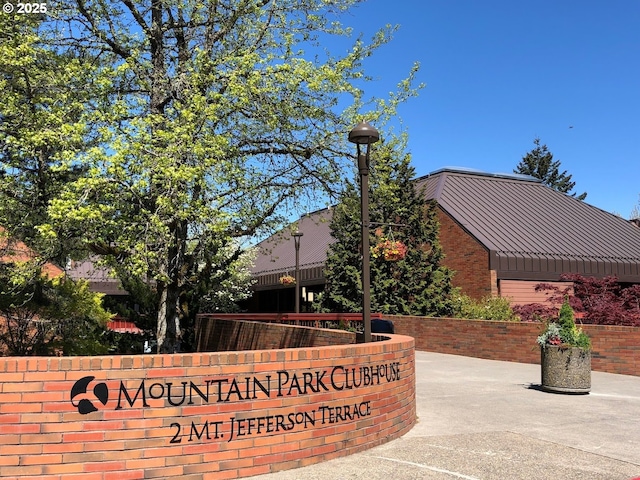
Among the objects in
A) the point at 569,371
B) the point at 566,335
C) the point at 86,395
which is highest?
the point at 566,335

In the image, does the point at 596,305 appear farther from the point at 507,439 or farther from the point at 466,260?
the point at 507,439

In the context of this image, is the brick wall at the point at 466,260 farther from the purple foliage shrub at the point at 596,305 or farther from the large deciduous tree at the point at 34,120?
the large deciduous tree at the point at 34,120

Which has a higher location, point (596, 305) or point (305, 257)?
point (305, 257)

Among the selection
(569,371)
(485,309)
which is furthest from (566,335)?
(485,309)

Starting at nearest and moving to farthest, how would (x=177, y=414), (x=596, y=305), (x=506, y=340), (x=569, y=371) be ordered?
(x=177, y=414) → (x=569, y=371) → (x=506, y=340) → (x=596, y=305)

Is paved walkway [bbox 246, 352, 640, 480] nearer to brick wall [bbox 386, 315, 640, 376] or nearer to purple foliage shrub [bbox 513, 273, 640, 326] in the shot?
brick wall [bbox 386, 315, 640, 376]

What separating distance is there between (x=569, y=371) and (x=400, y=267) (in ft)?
38.1

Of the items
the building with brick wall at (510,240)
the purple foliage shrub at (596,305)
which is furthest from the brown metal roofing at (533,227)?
the purple foliage shrub at (596,305)

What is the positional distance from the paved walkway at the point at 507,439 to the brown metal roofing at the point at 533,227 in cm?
1265

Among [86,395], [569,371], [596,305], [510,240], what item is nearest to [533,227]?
[510,240]

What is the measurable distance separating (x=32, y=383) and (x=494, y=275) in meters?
20.5

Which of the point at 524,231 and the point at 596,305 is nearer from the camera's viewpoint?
the point at 596,305

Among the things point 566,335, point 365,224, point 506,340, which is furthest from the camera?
point 506,340

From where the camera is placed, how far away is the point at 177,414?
5523mm
